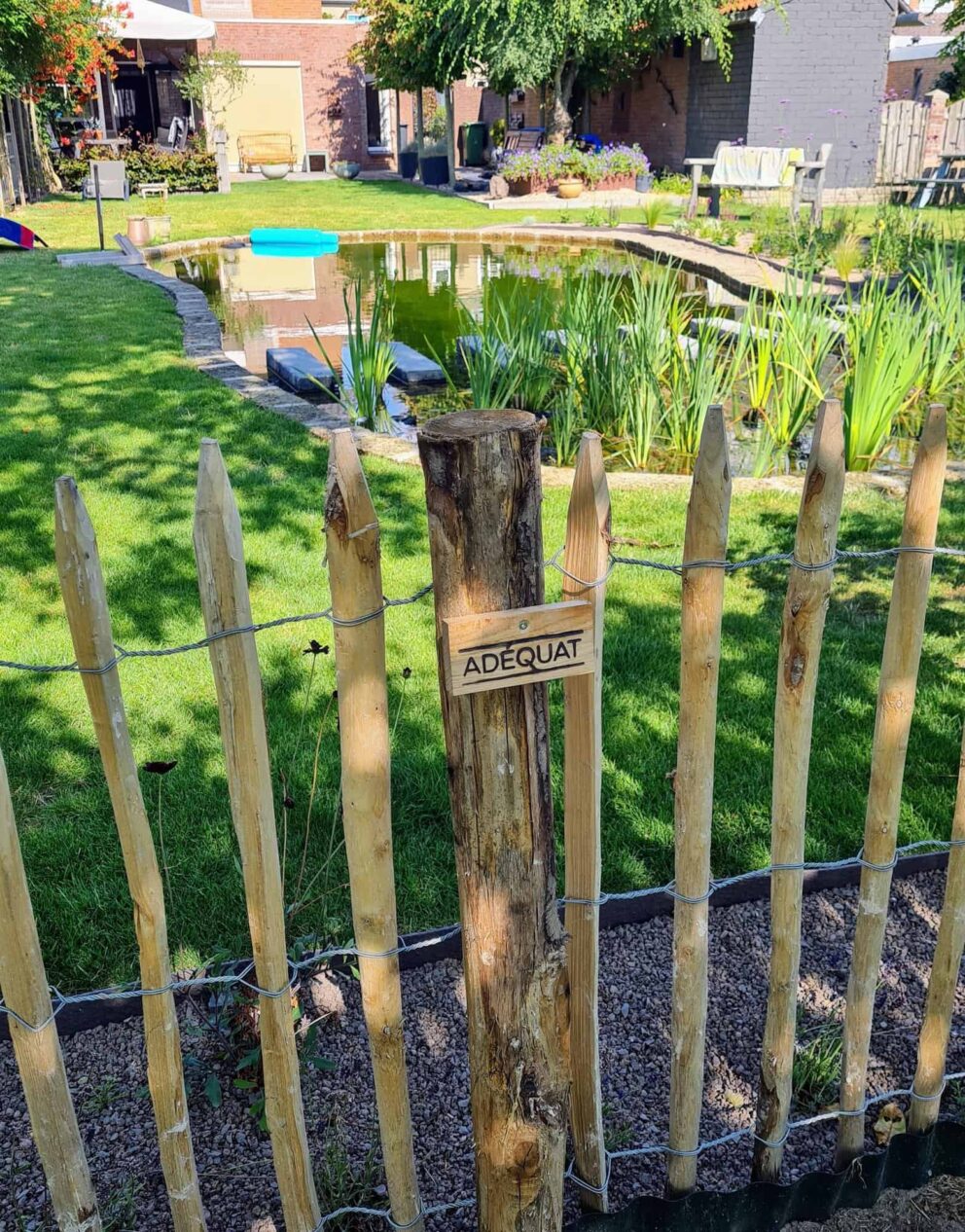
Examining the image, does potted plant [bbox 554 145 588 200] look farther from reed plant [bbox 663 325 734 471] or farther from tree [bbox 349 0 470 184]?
reed plant [bbox 663 325 734 471]

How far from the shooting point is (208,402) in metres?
6.17

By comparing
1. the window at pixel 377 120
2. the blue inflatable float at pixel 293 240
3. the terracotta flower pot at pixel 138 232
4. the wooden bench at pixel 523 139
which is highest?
the window at pixel 377 120

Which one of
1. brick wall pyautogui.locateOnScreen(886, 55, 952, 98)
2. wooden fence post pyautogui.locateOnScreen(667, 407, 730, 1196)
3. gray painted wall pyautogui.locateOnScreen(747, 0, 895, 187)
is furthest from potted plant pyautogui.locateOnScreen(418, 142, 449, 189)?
wooden fence post pyautogui.locateOnScreen(667, 407, 730, 1196)

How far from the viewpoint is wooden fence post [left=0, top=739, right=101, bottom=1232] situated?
1.47m

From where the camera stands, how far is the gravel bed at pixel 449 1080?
1915 mm

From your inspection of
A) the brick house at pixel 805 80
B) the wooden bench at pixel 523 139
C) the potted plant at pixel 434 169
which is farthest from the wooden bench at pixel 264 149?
the brick house at pixel 805 80

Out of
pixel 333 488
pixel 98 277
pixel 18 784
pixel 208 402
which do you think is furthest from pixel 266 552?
pixel 98 277

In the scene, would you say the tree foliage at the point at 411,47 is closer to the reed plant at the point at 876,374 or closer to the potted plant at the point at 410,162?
the potted plant at the point at 410,162

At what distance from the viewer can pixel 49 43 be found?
55.1 feet

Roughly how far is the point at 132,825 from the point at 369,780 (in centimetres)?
32

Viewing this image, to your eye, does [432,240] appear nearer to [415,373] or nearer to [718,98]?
[415,373]

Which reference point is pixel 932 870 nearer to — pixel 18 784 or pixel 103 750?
pixel 103 750

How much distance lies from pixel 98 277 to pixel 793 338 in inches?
309

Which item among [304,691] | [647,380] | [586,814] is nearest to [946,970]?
[586,814]
